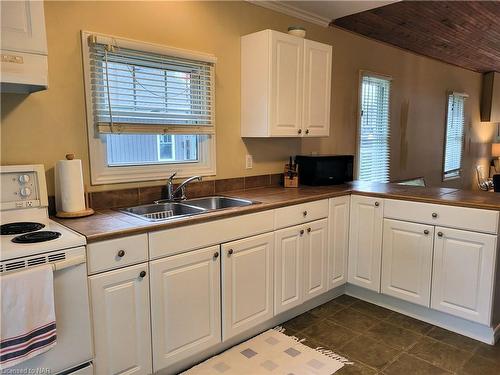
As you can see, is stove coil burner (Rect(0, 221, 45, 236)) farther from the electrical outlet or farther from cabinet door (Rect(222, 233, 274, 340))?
the electrical outlet

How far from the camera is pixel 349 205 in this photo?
2998mm

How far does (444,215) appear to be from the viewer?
98.0 inches

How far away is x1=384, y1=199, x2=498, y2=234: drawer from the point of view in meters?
2.31

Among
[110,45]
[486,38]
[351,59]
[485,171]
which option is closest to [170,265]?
[110,45]

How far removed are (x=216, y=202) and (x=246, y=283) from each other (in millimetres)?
663

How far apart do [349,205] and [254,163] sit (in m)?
0.85

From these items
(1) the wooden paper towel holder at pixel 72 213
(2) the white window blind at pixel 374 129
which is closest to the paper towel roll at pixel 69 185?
(1) the wooden paper towel holder at pixel 72 213

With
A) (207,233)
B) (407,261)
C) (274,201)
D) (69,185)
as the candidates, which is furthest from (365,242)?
(69,185)

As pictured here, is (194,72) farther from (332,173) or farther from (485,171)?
(485,171)

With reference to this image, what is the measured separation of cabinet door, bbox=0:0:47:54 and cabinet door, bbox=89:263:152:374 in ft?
3.42

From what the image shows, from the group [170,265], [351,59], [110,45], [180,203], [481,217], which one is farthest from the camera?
[351,59]

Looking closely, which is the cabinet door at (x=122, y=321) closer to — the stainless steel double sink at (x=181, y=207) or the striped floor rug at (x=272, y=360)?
the striped floor rug at (x=272, y=360)

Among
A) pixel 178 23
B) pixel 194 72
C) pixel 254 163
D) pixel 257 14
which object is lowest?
pixel 254 163

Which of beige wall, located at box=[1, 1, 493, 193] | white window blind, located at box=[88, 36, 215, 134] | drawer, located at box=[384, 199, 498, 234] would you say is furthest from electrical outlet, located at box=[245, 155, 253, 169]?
drawer, located at box=[384, 199, 498, 234]
